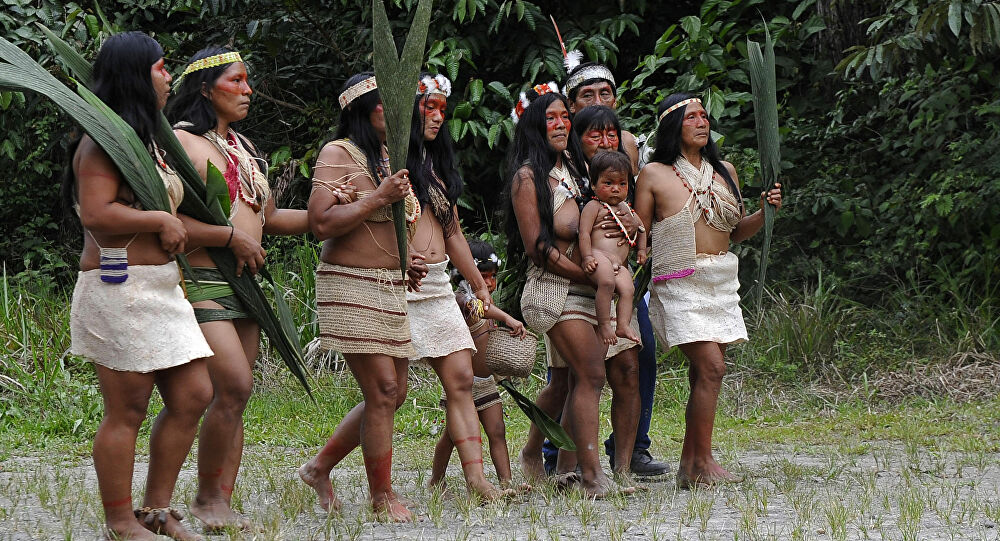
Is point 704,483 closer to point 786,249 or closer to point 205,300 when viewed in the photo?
point 205,300

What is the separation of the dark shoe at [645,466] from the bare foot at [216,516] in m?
2.26

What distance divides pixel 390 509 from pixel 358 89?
171cm

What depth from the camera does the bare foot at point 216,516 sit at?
409cm

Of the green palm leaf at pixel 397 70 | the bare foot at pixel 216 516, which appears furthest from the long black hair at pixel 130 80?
the bare foot at pixel 216 516

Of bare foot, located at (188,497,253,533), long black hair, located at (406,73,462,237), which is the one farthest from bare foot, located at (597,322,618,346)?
bare foot, located at (188,497,253,533)

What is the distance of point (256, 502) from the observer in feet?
16.1

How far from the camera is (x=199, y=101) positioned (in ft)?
14.3

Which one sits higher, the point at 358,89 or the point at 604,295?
the point at 358,89

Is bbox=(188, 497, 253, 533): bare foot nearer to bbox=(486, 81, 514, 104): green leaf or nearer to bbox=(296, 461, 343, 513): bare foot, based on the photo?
bbox=(296, 461, 343, 513): bare foot

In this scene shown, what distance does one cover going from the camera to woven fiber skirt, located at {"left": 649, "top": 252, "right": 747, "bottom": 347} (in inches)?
205

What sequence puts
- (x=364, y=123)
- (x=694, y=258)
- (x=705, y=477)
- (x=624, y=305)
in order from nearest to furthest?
(x=364, y=123) → (x=624, y=305) → (x=705, y=477) → (x=694, y=258)

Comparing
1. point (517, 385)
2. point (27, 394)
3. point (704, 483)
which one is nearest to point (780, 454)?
point (704, 483)

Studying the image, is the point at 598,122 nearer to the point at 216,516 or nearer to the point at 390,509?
the point at 390,509

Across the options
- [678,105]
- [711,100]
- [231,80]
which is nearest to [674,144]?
[678,105]
